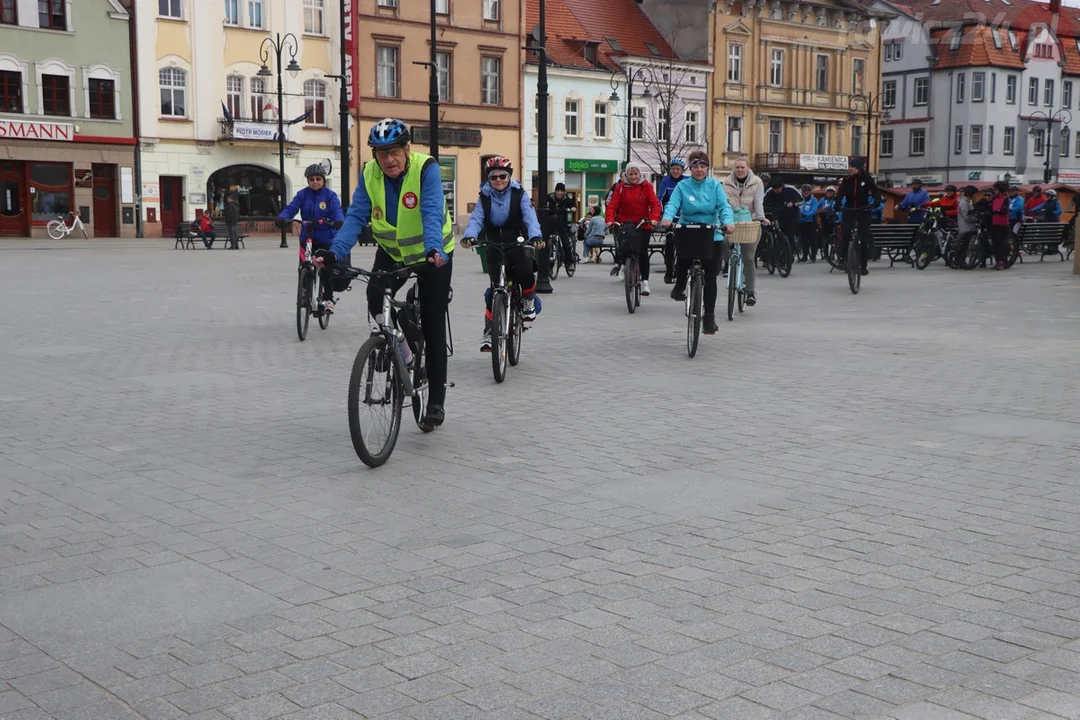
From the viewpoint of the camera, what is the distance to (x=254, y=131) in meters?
52.5

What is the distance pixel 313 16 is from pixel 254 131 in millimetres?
5724

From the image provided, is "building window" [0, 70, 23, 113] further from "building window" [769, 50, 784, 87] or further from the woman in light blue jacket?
the woman in light blue jacket

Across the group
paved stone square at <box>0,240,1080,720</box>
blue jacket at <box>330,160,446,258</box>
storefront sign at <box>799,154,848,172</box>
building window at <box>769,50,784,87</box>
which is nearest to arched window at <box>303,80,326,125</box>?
building window at <box>769,50,784,87</box>

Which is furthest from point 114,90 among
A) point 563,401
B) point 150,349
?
point 563,401

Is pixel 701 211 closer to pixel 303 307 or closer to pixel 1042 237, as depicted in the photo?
pixel 303 307

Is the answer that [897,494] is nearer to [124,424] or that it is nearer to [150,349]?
[124,424]

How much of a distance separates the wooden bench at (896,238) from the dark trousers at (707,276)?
52.6 ft

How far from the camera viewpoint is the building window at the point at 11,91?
47.3 metres

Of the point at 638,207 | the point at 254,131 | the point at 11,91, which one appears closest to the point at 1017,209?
the point at 638,207

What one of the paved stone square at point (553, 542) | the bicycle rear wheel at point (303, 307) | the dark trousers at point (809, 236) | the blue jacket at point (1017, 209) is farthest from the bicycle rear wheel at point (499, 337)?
the blue jacket at point (1017, 209)

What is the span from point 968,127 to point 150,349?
75983mm

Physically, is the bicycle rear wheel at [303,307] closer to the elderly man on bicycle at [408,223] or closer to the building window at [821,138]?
the elderly man on bicycle at [408,223]

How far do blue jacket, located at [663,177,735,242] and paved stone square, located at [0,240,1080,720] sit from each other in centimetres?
166

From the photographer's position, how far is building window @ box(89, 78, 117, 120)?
49250 millimetres
